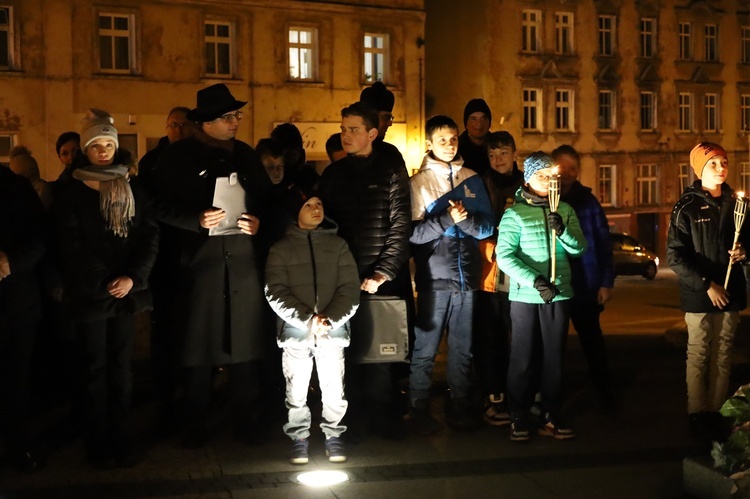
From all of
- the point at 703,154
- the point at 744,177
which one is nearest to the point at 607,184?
the point at 744,177

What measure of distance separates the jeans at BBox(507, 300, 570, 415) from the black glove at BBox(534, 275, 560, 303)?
0.24 metres

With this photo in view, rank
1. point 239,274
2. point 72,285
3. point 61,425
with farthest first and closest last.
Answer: point 61,425
point 239,274
point 72,285

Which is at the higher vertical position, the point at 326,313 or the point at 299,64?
the point at 299,64

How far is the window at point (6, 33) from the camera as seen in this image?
89.4ft

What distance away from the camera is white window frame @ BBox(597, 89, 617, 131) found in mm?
40125

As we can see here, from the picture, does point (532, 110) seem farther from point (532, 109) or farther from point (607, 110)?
point (607, 110)

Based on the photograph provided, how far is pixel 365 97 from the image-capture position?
848 centimetres

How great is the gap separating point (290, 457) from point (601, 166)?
115 feet

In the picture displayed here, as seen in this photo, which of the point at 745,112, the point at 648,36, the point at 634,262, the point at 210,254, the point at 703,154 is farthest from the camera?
the point at 745,112

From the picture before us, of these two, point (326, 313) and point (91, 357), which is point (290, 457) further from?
point (91, 357)

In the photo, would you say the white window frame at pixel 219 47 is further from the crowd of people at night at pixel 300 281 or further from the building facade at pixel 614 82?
the crowd of people at night at pixel 300 281

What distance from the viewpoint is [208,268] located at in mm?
6961

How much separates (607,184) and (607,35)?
6033mm

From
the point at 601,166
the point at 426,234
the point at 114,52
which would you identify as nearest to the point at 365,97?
the point at 426,234
